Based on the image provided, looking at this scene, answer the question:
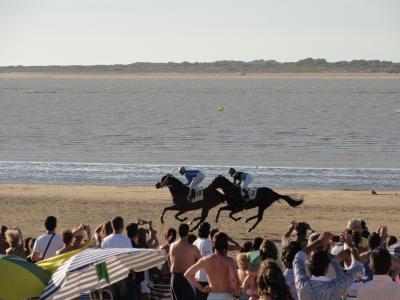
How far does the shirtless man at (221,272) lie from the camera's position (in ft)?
31.6

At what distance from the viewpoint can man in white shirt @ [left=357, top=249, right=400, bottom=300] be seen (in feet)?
24.6

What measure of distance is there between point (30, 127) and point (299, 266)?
5426 centimetres

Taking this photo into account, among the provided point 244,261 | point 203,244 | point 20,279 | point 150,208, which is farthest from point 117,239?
point 150,208

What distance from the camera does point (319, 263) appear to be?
7.82 m

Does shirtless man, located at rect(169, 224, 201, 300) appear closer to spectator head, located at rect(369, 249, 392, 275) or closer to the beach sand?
spectator head, located at rect(369, 249, 392, 275)

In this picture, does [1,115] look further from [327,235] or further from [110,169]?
[327,235]

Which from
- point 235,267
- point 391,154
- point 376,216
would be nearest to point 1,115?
point 391,154

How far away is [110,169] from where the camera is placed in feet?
114

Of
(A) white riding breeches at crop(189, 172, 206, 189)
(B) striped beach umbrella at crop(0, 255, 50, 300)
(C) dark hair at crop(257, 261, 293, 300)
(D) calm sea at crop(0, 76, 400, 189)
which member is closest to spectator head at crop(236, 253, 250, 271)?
(B) striped beach umbrella at crop(0, 255, 50, 300)

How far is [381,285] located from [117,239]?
4807 mm

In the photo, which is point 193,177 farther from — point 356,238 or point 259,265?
point 259,265

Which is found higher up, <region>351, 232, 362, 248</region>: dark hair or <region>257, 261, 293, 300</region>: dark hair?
<region>257, 261, 293, 300</region>: dark hair

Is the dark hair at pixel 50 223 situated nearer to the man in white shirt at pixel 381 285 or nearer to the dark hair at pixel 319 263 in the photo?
the dark hair at pixel 319 263

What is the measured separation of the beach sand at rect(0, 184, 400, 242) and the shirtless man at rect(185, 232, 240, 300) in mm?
10551
